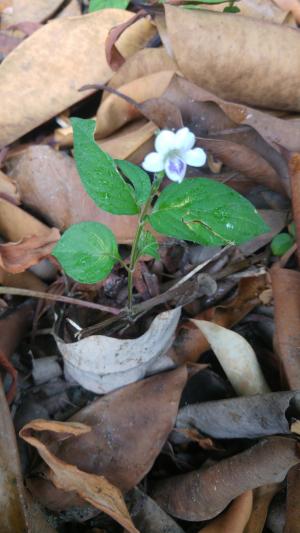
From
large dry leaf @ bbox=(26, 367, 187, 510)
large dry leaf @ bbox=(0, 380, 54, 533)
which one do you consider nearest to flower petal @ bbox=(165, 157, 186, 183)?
large dry leaf @ bbox=(26, 367, 187, 510)

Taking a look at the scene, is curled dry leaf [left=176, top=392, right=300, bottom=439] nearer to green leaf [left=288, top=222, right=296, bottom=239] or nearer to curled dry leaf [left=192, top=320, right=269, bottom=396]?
curled dry leaf [left=192, top=320, right=269, bottom=396]

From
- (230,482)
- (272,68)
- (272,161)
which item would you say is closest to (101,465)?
(230,482)

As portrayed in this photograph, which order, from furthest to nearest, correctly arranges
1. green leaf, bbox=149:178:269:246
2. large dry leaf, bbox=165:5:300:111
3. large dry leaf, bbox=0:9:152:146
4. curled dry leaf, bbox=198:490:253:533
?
large dry leaf, bbox=0:9:152:146, large dry leaf, bbox=165:5:300:111, curled dry leaf, bbox=198:490:253:533, green leaf, bbox=149:178:269:246

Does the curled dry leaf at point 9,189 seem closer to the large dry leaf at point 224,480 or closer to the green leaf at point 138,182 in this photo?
the green leaf at point 138,182

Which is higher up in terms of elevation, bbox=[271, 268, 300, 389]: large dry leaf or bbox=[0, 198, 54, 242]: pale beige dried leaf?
bbox=[0, 198, 54, 242]: pale beige dried leaf

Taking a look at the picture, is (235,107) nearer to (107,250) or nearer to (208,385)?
(107,250)

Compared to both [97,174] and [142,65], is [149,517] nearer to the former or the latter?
[97,174]
